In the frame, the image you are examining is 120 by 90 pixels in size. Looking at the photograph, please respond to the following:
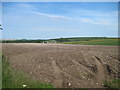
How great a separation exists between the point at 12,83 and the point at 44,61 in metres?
4.55

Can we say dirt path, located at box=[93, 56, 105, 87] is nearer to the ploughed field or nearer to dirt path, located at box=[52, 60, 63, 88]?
the ploughed field

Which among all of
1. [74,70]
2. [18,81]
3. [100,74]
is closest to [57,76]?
[74,70]

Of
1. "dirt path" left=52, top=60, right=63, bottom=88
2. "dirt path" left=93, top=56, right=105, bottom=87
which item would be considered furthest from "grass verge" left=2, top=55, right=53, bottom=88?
"dirt path" left=93, top=56, right=105, bottom=87

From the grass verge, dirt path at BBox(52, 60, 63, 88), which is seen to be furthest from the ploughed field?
the grass verge

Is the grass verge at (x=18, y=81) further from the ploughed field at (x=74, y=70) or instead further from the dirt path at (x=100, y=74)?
the dirt path at (x=100, y=74)

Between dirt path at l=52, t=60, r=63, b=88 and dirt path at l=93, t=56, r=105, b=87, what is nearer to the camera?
dirt path at l=52, t=60, r=63, b=88

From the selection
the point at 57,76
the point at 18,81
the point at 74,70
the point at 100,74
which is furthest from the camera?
the point at 74,70

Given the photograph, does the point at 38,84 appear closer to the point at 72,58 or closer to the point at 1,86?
the point at 1,86

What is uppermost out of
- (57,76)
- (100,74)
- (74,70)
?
(74,70)

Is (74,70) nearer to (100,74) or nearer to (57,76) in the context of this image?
(57,76)

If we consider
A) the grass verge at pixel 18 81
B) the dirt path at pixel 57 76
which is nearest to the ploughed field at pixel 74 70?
the dirt path at pixel 57 76

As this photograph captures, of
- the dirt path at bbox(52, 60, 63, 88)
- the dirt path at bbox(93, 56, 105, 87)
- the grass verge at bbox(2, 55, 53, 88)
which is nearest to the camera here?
the grass verge at bbox(2, 55, 53, 88)

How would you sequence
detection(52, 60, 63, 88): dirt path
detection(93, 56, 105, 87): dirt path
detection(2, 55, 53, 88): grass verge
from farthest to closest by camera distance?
detection(93, 56, 105, 87): dirt path → detection(52, 60, 63, 88): dirt path → detection(2, 55, 53, 88): grass verge

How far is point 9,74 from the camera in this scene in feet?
29.3
